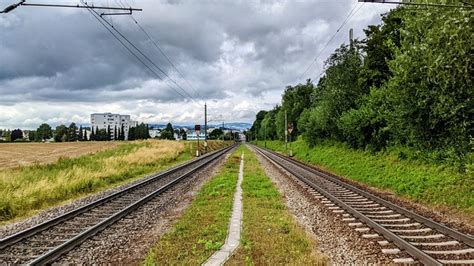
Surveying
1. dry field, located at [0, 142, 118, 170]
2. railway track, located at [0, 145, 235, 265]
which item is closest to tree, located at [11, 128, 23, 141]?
dry field, located at [0, 142, 118, 170]

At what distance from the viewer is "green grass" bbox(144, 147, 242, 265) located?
764cm

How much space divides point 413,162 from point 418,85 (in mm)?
4274

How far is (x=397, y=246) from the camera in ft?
26.4

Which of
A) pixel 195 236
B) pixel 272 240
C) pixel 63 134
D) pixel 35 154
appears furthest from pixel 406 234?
pixel 63 134

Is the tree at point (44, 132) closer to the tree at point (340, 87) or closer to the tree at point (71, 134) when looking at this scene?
the tree at point (71, 134)

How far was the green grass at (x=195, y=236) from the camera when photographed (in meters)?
7.64

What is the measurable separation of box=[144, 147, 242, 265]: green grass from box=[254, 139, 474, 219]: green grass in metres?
7.44

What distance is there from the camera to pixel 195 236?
9.39 metres

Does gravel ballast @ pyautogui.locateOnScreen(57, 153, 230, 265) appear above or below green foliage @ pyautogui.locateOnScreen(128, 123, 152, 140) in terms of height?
below

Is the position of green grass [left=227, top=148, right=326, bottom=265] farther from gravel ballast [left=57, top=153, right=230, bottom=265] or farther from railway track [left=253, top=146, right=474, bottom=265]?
gravel ballast [left=57, top=153, right=230, bottom=265]

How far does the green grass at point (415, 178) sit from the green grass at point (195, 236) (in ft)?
24.4

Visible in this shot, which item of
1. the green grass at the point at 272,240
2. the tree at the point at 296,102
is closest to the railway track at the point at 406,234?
the green grass at the point at 272,240

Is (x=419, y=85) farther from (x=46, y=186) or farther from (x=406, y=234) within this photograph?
(x=46, y=186)

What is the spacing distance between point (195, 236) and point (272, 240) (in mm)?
1928
